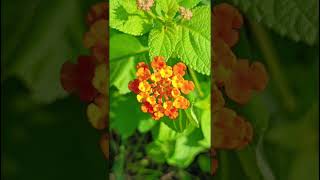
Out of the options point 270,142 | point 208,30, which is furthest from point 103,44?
point 270,142

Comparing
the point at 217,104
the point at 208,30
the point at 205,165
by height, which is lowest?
the point at 205,165

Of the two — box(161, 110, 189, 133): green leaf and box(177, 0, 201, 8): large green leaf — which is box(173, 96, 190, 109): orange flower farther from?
box(177, 0, 201, 8): large green leaf

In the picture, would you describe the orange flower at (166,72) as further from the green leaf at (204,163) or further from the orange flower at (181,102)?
the green leaf at (204,163)

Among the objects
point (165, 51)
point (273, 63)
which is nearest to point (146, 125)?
point (165, 51)

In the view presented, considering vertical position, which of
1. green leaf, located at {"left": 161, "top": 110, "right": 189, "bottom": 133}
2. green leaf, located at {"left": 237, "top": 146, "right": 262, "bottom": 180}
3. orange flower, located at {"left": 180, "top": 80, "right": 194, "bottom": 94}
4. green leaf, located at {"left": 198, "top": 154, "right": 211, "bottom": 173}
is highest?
orange flower, located at {"left": 180, "top": 80, "right": 194, "bottom": 94}

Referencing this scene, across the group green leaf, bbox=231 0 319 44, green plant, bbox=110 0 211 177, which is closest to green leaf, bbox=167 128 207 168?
green plant, bbox=110 0 211 177

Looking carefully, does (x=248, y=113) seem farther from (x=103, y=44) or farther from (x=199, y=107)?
(x=103, y=44)
